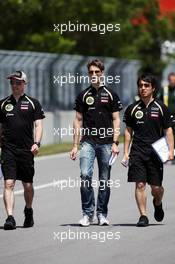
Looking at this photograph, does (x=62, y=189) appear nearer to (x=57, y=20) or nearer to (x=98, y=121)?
(x=98, y=121)

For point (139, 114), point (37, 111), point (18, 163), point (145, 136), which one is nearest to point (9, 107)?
point (37, 111)

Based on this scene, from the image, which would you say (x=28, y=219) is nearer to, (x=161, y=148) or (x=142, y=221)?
(x=142, y=221)

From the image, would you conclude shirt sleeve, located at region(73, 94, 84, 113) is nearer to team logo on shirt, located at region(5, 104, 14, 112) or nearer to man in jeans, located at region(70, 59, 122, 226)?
man in jeans, located at region(70, 59, 122, 226)

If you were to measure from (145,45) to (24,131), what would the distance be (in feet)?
94.7

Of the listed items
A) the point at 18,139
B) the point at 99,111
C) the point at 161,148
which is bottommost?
the point at 161,148

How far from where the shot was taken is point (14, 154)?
1273cm

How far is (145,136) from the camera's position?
1279 centimetres

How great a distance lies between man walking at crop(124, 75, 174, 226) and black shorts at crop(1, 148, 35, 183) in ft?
3.68

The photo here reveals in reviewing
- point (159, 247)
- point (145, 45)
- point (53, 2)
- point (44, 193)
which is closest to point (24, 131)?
point (159, 247)

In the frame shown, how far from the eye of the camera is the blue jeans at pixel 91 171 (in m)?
12.8

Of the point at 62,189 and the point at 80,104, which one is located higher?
the point at 80,104

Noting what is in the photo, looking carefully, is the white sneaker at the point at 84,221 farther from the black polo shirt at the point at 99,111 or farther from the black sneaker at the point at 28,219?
the black polo shirt at the point at 99,111

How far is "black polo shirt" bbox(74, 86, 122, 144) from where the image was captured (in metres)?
12.7

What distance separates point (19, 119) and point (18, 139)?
0.76 ft
